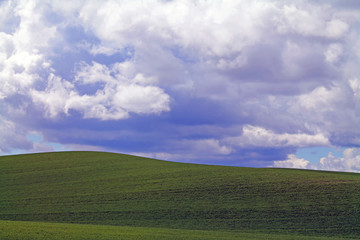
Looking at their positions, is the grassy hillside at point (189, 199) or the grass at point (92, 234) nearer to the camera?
the grass at point (92, 234)

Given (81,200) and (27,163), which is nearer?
(81,200)

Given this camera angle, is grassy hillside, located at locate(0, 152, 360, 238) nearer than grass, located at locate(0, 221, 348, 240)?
No

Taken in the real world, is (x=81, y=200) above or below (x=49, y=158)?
below

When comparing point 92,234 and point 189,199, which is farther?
point 189,199

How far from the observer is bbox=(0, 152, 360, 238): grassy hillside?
3009 cm

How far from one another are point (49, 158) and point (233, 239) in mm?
42886

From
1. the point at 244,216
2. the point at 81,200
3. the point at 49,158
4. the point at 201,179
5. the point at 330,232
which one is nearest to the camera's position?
the point at 330,232

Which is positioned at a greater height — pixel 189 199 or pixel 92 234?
pixel 189 199

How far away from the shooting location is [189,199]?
3509 cm

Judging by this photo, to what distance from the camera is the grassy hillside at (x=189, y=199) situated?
30094mm

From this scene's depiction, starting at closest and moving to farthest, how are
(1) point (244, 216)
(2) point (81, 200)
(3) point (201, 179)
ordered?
1. (1) point (244, 216)
2. (2) point (81, 200)
3. (3) point (201, 179)

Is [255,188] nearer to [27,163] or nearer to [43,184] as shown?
[43,184]

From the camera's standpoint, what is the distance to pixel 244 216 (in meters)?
31.1

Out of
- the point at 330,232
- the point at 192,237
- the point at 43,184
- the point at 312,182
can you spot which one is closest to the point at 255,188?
the point at 312,182
